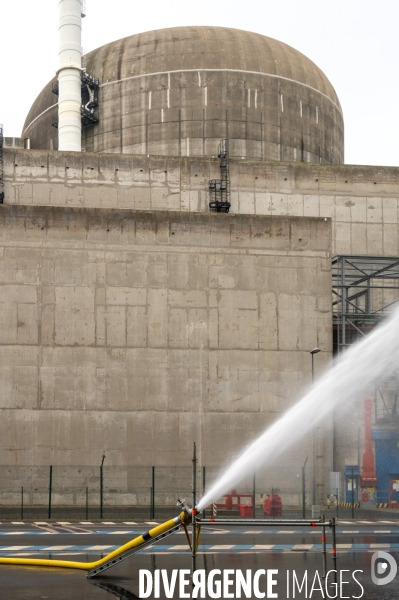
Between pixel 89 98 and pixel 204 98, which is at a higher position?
pixel 89 98

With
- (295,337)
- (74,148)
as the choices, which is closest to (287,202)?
(295,337)

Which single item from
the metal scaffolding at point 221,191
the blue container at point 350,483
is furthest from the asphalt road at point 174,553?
the metal scaffolding at point 221,191

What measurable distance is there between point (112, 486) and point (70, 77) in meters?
30.6

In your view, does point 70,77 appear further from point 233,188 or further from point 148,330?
point 148,330

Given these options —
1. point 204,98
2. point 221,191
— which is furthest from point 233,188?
point 204,98

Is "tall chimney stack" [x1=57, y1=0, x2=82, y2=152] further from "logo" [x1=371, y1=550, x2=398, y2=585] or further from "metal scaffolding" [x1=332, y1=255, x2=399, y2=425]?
"logo" [x1=371, y1=550, x2=398, y2=585]

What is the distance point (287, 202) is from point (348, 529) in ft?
95.4

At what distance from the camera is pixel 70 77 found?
67500 mm

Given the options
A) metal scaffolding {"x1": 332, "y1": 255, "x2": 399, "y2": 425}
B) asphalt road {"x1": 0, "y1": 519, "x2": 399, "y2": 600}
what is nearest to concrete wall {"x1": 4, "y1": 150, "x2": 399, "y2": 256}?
metal scaffolding {"x1": 332, "y1": 255, "x2": 399, "y2": 425}

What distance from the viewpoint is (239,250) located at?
5347cm

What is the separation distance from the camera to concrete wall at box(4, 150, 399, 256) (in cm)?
5928

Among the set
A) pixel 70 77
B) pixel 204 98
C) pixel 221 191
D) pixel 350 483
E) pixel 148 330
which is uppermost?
pixel 70 77

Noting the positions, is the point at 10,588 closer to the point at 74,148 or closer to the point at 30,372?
the point at 30,372

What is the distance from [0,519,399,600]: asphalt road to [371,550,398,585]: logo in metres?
0.18
